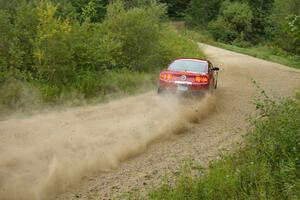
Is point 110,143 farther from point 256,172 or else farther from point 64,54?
point 64,54

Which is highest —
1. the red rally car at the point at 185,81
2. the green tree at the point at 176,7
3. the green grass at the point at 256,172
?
the green tree at the point at 176,7

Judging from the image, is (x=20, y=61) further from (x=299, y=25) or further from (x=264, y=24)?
(x=264, y=24)

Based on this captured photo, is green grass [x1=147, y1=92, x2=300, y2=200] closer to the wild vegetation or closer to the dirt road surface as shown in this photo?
the dirt road surface

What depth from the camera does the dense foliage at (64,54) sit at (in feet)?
49.4

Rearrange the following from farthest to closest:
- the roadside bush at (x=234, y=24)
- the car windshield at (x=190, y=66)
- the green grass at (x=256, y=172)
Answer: the roadside bush at (x=234, y=24)
the car windshield at (x=190, y=66)
the green grass at (x=256, y=172)

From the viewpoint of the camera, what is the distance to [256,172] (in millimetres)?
6777

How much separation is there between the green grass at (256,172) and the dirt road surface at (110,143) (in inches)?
40.9

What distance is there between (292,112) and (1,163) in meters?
5.88

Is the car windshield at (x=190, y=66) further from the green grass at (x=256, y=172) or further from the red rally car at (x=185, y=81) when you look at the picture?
the green grass at (x=256, y=172)

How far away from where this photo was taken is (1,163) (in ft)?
28.0

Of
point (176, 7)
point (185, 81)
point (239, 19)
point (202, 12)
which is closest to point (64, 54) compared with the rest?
point (185, 81)

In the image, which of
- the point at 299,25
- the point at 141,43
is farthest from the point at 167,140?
the point at 141,43

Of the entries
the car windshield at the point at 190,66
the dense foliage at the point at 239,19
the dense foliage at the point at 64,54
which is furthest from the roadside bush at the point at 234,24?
the car windshield at the point at 190,66

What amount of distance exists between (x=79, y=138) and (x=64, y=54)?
6.27m
